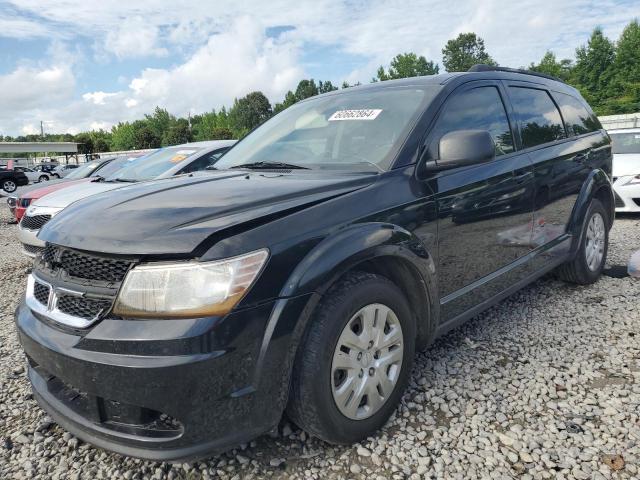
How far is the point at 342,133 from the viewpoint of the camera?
9.25ft

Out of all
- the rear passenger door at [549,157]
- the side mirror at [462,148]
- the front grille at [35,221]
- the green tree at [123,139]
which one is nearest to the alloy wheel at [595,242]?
the rear passenger door at [549,157]

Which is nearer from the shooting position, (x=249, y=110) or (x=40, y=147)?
(x=40, y=147)

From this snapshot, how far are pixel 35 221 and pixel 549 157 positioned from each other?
5835 millimetres

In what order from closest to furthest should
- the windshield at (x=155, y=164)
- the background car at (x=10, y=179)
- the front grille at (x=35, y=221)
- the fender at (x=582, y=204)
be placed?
1. the fender at (x=582, y=204)
2. the front grille at (x=35, y=221)
3. the windshield at (x=155, y=164)
4. the background car at (x=10, y=179)

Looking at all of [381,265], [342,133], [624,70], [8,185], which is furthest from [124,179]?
[624,70]

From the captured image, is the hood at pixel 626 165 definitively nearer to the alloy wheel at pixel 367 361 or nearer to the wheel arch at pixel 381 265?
the wheel arch at pixel 381 265

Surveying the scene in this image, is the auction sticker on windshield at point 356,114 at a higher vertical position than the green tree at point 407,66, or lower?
lower

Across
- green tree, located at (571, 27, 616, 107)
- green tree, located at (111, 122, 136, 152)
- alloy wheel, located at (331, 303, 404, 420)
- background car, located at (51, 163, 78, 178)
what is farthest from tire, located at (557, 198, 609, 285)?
green tree, located at (111, 122, 136, 152)

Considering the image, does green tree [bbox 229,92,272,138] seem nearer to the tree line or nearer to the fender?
the tree line

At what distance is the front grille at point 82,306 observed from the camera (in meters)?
1.80

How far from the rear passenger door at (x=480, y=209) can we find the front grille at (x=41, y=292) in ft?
6.31

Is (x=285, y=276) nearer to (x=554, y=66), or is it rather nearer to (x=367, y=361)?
(x=367, y=361)

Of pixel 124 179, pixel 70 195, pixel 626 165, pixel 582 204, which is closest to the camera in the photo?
pixel 582 204

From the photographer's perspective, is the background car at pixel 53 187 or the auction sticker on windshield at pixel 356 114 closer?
the auction sticker on windshield at pixel 356 114
